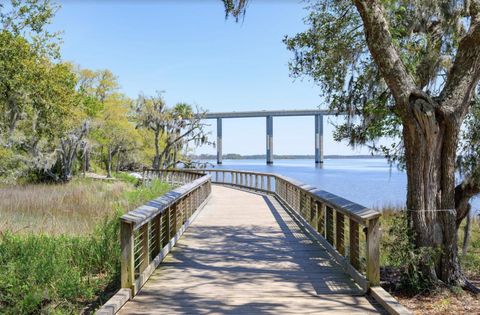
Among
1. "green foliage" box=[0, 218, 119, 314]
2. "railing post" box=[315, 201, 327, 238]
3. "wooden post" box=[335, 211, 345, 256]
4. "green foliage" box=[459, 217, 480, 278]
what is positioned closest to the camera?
"green foliage" box=[0, 218, 119, 314]

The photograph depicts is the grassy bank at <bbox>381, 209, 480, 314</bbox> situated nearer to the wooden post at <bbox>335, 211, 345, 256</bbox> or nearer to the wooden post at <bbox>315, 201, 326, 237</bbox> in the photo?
the wooden post at <bbox>335, 211, 345, 256</bbox>

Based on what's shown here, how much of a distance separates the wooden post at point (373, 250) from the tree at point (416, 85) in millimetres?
941

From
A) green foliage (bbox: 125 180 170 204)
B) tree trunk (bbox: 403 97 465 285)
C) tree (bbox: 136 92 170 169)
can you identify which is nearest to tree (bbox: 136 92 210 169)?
tree (bbox: 136 92 170 169)

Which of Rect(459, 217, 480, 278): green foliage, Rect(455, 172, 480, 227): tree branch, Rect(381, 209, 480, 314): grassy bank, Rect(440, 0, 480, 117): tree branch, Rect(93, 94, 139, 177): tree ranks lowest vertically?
Rect(459, 217, 480, 278): green foliage

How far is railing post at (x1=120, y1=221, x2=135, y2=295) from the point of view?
464 cm

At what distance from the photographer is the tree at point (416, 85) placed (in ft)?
18.5

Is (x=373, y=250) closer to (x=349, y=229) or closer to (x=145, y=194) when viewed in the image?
(x=349, y=229)

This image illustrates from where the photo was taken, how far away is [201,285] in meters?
5.32

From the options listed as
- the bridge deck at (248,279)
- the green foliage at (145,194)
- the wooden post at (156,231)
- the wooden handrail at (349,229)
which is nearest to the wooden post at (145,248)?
the bridge deck at (248,279)

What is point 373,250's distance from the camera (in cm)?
498

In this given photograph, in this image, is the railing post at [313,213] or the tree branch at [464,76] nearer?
the tree branch at [464,76]

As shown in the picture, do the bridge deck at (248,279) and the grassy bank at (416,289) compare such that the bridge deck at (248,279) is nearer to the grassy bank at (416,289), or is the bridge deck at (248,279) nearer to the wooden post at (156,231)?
the wooden post at (156,231)

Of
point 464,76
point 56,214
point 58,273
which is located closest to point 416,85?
point 464,76

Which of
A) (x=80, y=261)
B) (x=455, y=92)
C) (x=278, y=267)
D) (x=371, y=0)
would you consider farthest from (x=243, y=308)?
(x=371, y=0)
